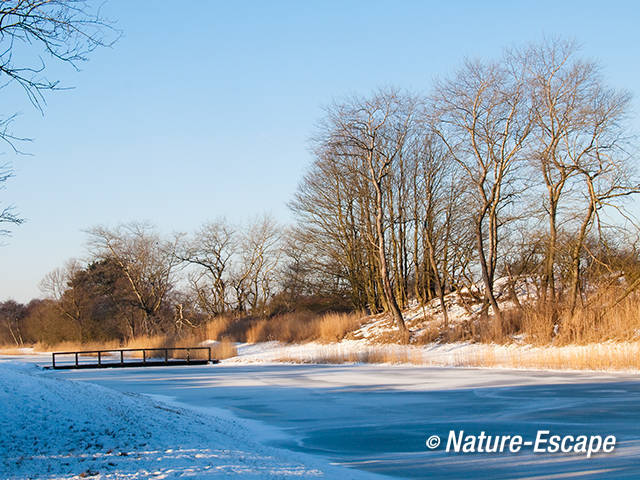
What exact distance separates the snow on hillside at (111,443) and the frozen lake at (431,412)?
1153 mm

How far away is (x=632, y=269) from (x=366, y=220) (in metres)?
18.1

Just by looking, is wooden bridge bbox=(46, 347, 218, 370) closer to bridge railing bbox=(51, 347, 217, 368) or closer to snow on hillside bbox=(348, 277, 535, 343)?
bridge railing bbox=(51, 347, 217, 368)

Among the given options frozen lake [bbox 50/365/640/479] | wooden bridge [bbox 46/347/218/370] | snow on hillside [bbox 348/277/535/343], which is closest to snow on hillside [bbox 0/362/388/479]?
frozen lake [bbox 50/365/640/479]

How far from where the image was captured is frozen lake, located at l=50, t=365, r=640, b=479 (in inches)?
287

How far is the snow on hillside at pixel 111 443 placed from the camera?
5938 mm

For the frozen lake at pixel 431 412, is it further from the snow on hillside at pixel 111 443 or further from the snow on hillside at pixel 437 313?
the snow on hillside at pixel 437 313

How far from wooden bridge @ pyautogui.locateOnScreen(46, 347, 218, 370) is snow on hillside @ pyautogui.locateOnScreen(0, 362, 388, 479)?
64.1ft

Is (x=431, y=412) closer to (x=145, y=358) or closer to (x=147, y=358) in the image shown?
(x=145, y=358)

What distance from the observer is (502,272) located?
33.2 meters

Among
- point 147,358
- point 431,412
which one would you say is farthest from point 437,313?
point 431,412

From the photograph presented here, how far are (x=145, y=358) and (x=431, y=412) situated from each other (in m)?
25.5

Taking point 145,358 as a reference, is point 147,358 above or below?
below

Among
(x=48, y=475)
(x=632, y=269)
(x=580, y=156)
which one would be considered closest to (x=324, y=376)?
(x=632, y=269)

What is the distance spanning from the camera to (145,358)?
34.0 metres
